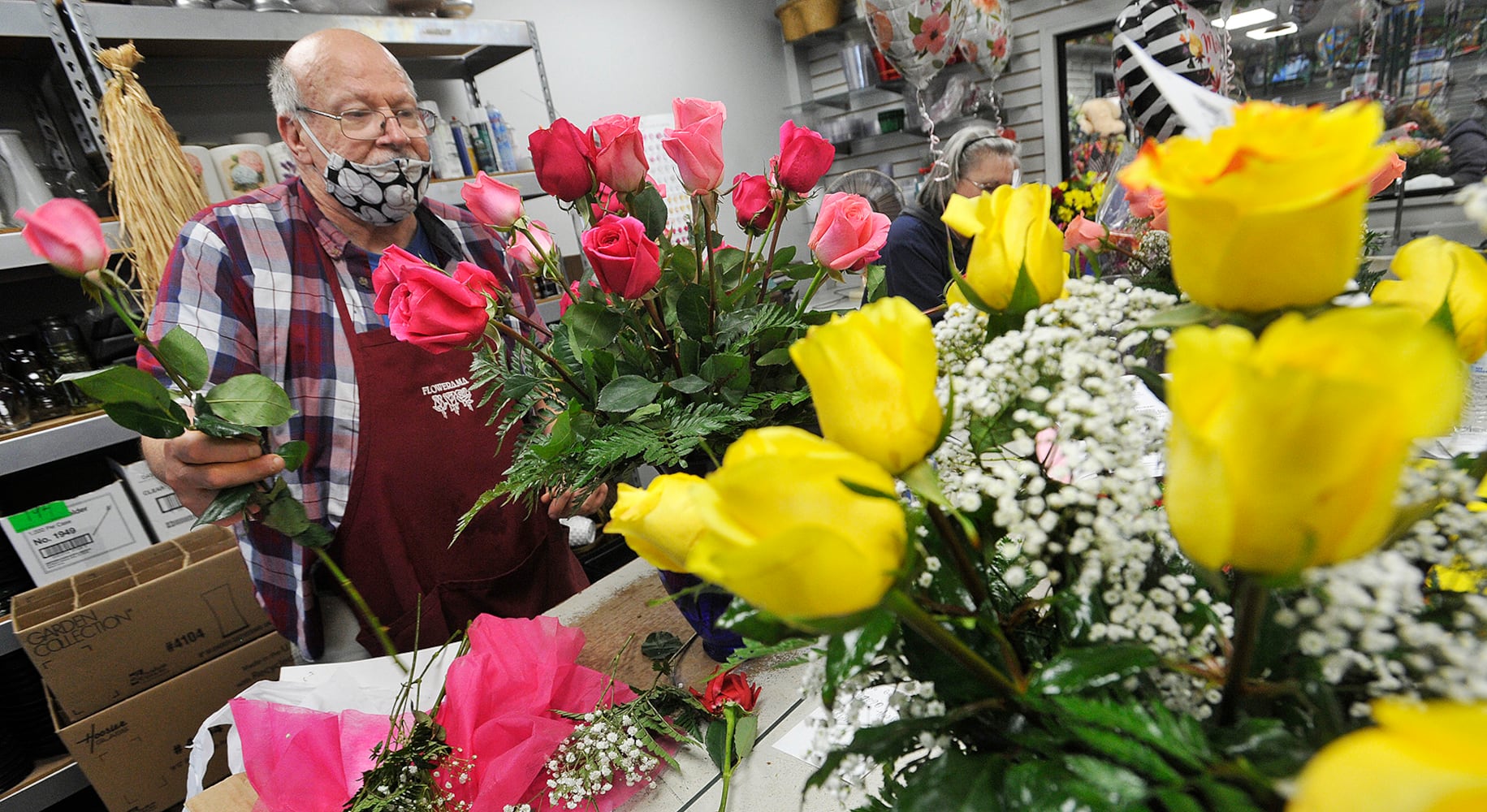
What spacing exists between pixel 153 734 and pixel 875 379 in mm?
2061

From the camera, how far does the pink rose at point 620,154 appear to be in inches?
26.6

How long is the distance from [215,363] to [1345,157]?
5.11 ft

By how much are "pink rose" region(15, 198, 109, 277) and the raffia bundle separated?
139 cm

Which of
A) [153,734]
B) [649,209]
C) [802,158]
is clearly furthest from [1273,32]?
[153,734]

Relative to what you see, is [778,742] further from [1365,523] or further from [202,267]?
[202,267]

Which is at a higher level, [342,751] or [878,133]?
[878,133]

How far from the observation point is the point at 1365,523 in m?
0.22

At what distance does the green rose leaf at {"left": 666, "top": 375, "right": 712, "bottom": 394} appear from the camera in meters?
0.71

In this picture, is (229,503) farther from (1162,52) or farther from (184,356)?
(1162,52)

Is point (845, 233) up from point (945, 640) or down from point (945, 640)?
up

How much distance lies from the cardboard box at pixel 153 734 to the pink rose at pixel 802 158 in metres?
1.80

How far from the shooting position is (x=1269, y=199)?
238mm

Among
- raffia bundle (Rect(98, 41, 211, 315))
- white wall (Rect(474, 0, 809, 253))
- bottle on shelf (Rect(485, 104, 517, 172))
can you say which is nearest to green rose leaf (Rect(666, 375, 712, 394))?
raffia bundle (Rect(98, 41, 211, 315))

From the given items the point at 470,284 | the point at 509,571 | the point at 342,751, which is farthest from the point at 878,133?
the point at 342,751
